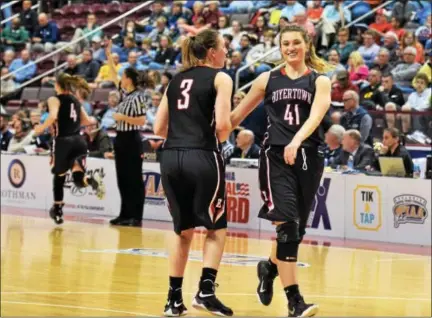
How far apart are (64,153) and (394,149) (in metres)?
4.72

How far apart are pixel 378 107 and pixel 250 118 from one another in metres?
2.28

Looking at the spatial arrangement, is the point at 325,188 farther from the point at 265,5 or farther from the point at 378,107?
the point at 265,5

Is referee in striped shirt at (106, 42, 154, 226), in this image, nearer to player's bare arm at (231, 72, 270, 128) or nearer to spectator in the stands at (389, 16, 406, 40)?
spectator in the stands at (389, 16, 406, 40)

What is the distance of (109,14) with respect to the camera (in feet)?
90.8

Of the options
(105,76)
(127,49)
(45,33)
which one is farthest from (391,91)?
(45,33)

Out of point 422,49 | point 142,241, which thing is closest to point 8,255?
point 142,241

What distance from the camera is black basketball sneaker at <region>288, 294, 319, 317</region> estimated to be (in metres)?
7.96

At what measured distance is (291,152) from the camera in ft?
26.2

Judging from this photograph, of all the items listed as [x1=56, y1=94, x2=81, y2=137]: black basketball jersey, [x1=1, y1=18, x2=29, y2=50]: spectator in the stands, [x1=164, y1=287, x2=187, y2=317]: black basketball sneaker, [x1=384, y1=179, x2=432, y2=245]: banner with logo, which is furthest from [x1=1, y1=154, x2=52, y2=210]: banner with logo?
[x1=164, y1=287, x2=187, y2=317]: black basketball sneaker

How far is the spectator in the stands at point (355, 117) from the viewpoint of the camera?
16469 mm

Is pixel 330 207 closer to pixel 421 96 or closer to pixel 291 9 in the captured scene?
pixel 421 96

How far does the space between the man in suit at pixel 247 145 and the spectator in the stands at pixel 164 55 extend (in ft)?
19.0

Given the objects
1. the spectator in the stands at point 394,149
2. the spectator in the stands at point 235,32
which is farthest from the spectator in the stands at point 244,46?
the spectator in the stands at point 394,149

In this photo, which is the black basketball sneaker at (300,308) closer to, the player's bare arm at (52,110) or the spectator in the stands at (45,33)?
the player's bare arm at (52,110)
